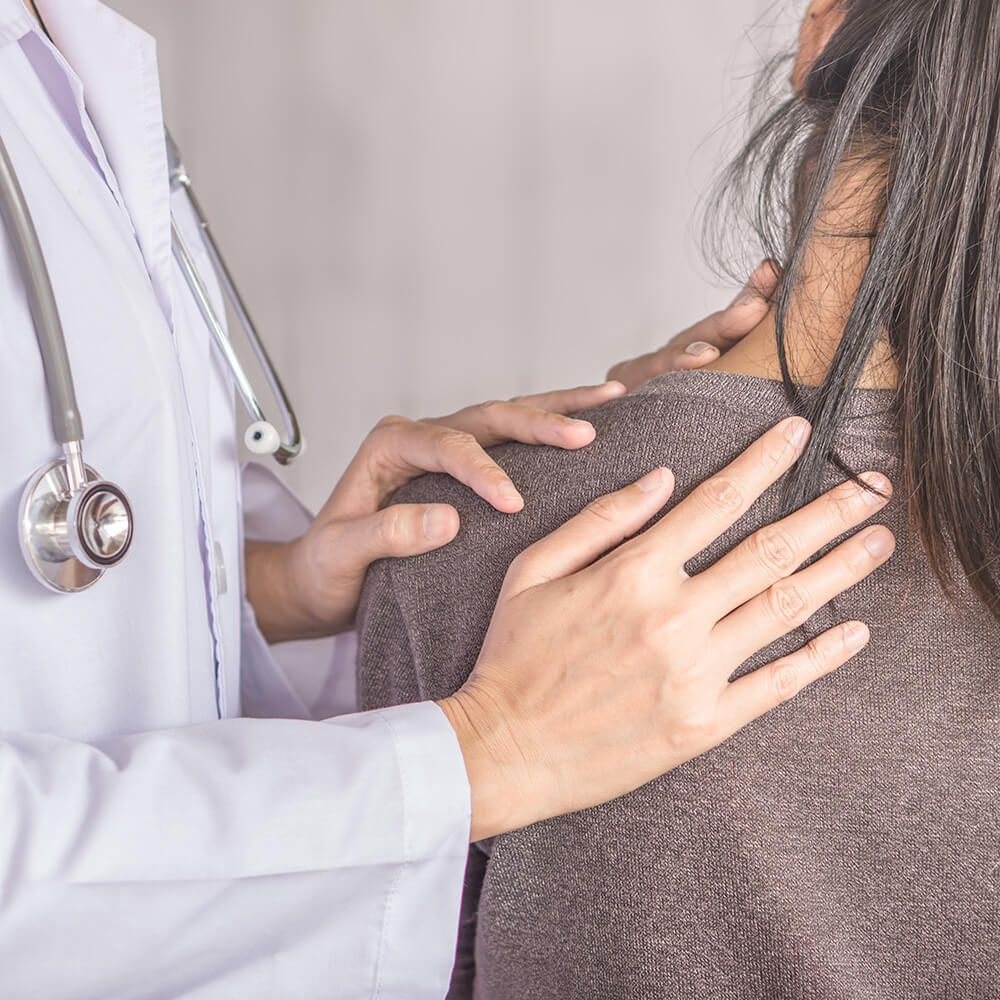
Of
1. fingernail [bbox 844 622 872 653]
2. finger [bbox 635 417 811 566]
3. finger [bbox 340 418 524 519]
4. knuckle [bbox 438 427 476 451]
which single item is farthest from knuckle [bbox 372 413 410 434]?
fingernail [bbox 844 622 872 653]

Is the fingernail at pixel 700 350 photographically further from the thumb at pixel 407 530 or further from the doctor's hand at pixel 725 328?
the thumb at pixel 407 530

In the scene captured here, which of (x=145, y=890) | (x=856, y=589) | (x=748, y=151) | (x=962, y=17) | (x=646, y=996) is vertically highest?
(x=962, y=17)

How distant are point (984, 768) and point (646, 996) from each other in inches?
10.5

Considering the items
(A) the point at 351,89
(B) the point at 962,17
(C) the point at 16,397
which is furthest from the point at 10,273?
(A) the point at 351,89

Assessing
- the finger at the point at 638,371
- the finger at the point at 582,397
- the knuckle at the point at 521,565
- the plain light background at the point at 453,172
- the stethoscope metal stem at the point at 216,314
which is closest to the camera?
the knuckle at the point at 521,565

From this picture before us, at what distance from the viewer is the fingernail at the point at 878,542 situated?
0.63m

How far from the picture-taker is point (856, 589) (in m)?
0.66

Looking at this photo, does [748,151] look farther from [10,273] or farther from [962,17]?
[10,273]

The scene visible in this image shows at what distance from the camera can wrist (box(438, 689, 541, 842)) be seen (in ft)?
2.06

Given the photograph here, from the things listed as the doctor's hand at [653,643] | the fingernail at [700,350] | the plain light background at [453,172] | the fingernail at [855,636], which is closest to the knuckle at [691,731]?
the doctor's hand at [653,643]

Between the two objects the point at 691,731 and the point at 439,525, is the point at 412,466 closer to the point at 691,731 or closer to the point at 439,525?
the point at 439,525

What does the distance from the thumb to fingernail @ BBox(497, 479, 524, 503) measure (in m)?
0.05

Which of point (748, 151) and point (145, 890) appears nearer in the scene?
point (145, 890)

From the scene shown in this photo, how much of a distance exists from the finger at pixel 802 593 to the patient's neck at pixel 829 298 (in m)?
0.11
